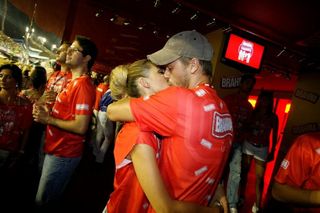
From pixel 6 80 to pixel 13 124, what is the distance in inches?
26.4

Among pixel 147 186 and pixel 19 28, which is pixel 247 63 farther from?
pixel 19 28

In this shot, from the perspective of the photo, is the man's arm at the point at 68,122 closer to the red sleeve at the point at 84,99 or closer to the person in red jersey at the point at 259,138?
the red sleeve at the point at 84,99

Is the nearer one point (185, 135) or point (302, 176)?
point (185, 135)

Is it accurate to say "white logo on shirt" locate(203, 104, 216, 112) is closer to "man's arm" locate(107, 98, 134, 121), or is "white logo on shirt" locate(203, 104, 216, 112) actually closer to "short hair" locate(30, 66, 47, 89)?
"man's arm" locate(107, 98, 134, 121)

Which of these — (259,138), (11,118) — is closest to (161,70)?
(11,118)

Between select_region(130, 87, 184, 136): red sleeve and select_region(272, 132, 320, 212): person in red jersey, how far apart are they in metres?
1.12

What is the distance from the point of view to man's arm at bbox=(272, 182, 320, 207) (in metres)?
2.17

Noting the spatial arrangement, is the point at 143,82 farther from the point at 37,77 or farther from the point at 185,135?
the point at 37,77

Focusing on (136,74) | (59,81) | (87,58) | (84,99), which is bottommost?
(84,99)

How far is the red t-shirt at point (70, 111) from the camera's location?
11.8 feet

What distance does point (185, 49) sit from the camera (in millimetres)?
2029

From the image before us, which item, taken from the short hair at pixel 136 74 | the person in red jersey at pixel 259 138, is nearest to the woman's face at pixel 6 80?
the short hair at pixel 136 74

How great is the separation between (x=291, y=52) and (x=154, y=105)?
22.3 feet

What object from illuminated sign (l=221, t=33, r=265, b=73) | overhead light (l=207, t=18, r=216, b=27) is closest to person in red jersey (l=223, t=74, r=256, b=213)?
illuminated sign (l=221, t=33, r=265, b=73)
